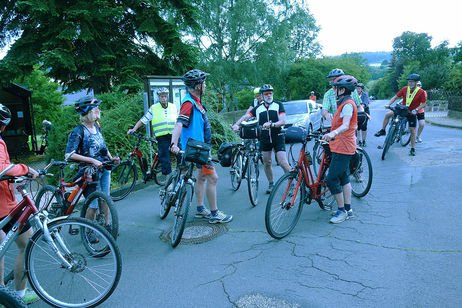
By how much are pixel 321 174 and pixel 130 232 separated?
288 centimetres

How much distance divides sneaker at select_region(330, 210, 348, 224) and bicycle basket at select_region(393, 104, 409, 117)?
5.28 metres

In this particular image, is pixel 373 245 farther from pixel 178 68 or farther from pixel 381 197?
pixel 178 68

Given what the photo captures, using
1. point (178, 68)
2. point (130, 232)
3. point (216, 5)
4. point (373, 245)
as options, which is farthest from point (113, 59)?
point (216, 5)

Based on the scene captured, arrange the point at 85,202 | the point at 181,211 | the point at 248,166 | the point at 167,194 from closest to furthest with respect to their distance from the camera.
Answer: the point at 85,202, the point at 181,211, the point at 167,194, the point at 248,166

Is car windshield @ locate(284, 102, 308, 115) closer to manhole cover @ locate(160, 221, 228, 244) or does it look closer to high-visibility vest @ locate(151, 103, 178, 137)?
high-visibility vest @ locate(151, 103, 178, 137)

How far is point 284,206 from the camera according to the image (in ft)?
14.9

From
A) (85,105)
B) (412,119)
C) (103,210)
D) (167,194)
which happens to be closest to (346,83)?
(167,194)

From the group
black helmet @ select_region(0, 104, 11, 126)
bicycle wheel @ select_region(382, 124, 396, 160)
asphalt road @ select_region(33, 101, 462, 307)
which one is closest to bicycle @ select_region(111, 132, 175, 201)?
asphalt road @ select_region(33, 101, 462, 307)

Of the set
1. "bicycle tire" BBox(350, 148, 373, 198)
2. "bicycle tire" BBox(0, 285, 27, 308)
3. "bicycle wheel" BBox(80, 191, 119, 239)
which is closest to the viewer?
"bicycle tire" BBox(0, 285, 27, 308)

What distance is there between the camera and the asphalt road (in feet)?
10.4

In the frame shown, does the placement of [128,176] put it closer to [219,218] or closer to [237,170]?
[237,170]

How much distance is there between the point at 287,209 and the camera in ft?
15.0

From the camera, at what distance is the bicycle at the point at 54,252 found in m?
2.97

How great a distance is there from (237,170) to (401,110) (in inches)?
196
